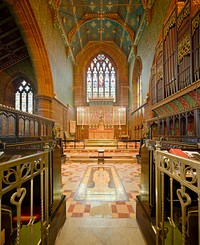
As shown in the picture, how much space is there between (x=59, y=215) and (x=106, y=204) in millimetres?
1027

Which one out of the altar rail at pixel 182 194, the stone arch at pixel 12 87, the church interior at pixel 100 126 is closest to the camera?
the altar rail at pixel 182 194

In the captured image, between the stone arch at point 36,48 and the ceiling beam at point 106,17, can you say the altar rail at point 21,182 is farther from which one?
the ceiling beam at point 106,17

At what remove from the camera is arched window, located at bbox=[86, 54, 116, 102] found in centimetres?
1497

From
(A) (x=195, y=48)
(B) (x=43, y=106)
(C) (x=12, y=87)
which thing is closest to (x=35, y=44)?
(B) (x=43, y=106)

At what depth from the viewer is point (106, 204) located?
8.93 feet

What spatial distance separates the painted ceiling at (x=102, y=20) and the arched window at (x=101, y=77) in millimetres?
1738

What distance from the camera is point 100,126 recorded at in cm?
1189

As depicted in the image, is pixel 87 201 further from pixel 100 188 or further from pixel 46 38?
pixel 46 38

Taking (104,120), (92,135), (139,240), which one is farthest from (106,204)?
(104,120)

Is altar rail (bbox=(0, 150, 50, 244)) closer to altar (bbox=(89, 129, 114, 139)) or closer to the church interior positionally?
the church interior

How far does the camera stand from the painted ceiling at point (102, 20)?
916cm

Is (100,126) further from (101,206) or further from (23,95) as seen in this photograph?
(101,206)

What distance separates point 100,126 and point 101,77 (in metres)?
5.72

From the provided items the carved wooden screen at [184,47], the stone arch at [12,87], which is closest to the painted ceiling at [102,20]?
the stone arch at [12,87]
